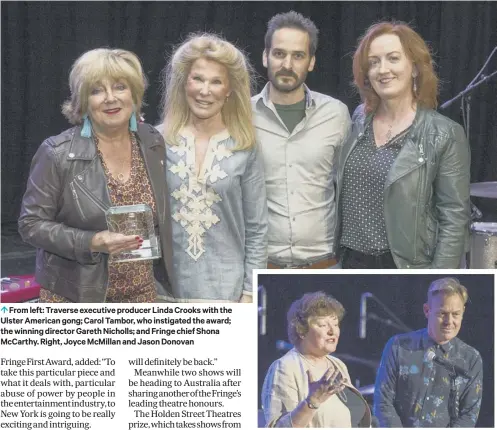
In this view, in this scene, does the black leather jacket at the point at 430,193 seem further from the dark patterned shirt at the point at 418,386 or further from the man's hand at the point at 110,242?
the man's hand at the point at 110,242

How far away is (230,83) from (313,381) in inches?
42.0

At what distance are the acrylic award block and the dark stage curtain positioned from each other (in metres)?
0.43

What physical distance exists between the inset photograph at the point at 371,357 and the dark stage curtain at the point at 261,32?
0.71m

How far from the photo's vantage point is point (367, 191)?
8.45 feet

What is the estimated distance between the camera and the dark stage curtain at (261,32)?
286cm

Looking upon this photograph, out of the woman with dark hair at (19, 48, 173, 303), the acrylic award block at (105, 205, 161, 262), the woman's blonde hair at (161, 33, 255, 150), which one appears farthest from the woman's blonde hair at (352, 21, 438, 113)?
the acrylic award block at (105, 205, 161, 262)

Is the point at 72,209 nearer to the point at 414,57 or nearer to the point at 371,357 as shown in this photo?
the point at 371,357

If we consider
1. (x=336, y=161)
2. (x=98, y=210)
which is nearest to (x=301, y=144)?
(x=336, y=161)

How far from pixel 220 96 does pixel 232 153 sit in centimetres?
19

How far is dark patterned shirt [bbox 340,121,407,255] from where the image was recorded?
2.55 m

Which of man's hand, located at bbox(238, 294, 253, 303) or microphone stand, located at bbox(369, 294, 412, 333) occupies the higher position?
man's hand, located at bbox(238, 294, 253, 303)

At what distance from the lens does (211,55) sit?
99.0 inches

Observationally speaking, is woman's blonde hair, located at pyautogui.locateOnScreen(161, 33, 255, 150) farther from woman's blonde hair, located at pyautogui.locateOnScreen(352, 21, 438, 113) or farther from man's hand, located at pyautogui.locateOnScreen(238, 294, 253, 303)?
man's hand, located at pyautogui.locateOnScreen(238, 294, 253, 303)

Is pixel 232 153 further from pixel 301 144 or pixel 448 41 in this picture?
pixel 448 41
